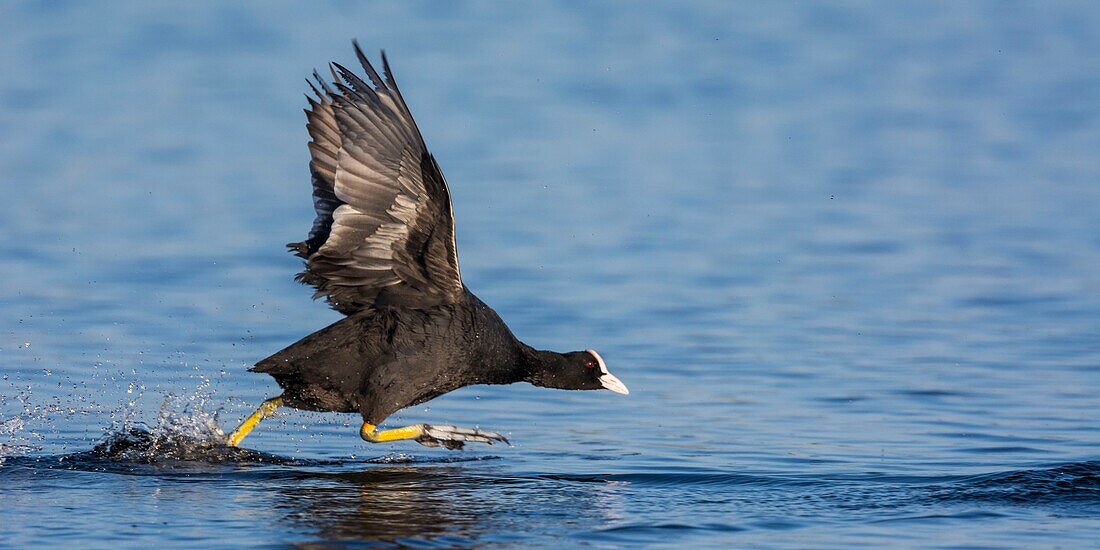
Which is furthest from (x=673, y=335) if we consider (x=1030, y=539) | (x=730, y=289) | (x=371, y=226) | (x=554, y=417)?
(x=1030, y=539)

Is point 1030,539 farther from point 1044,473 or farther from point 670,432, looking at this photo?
point 670,432

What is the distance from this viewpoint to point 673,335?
413 inches

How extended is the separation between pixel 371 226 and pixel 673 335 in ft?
12.2

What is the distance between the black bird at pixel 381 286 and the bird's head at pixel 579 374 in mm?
325

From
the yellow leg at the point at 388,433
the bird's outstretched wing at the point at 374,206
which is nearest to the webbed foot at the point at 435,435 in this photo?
the yellow leg at the point at 388,433

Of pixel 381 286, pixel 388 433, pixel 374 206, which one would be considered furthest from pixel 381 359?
pixel 374 206

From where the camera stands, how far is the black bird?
6918mm

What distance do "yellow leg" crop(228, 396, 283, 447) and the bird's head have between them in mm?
1235

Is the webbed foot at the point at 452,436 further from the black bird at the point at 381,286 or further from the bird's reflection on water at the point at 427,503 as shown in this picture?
the bird's reflection on water at the point at 427,503

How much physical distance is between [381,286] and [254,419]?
0.92 metres

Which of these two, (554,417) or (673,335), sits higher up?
(673,335)

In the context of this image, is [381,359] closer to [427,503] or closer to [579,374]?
[427,503]

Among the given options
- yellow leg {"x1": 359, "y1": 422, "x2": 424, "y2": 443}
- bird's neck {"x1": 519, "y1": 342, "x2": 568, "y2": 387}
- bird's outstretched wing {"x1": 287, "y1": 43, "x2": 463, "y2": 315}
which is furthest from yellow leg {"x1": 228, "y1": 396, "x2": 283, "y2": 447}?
bird's neck {"x1": 519, "y1": 342, "x2": 568, "y2": 387}

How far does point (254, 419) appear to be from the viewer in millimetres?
7707
